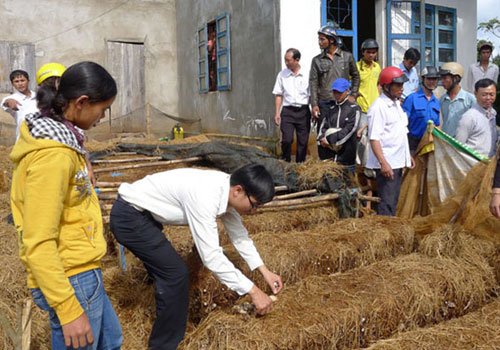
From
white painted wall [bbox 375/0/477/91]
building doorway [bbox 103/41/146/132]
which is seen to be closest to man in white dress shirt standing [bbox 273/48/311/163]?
white painted wall [bbox 375/0/477/91]

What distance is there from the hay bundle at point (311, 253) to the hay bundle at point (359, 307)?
276mm

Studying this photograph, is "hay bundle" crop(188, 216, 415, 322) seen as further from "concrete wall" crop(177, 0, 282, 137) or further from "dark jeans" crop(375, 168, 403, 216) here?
"concrete wall" crop(177, 0, 282, 137)

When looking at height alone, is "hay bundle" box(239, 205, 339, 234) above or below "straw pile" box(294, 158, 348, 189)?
below

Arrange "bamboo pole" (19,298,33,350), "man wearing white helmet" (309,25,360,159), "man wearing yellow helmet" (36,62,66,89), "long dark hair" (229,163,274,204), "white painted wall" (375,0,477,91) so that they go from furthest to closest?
1. "white painted wall" (375,0,477,91)
2. "man wearing white helmet" (309,25,360,159)
3. "man wearing yellow helmet" (36,62,66,89)
4. "bamboo pole" (19,298,33,350)
5. "long dark hair" (229,163,274,204)

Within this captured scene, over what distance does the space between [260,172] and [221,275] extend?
0.56 metres

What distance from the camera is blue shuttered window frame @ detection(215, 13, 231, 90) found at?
9625mm

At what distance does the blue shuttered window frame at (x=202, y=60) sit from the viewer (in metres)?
10.9

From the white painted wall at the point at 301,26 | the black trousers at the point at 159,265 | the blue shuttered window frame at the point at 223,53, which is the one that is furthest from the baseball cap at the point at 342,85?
the blue shuttered window frame at the point at 223,53

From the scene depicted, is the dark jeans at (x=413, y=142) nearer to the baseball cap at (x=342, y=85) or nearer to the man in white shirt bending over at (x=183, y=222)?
the baseball cap at (x=342, y=85)

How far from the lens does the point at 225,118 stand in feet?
33.1

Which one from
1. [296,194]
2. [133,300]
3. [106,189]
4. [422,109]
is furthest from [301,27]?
[133,300]

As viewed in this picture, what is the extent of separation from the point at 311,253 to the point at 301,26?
5.19m

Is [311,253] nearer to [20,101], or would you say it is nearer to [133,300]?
[133,300]

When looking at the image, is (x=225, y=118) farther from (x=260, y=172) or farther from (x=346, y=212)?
(x=260, y=172)
